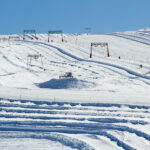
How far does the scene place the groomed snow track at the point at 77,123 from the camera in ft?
27.4

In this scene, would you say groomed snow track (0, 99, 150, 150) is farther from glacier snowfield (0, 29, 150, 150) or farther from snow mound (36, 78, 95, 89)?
snow mound (36, 78, 95, 89)

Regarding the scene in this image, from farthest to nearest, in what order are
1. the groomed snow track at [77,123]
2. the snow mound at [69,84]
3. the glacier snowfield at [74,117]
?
the snow mound at [69,84], the groomed snow track at [77,123], the glacier snowfield at [74,117]

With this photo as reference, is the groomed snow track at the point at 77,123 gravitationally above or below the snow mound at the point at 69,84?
below

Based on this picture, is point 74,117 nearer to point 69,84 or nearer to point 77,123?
point 77,123

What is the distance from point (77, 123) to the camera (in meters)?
9.23

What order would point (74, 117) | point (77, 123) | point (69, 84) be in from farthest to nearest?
point (69, 84)
point (74, 117)
point (77, 123)

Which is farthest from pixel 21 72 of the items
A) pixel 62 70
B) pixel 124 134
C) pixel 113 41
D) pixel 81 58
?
pixel 113 41

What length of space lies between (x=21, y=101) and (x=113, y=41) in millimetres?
31922

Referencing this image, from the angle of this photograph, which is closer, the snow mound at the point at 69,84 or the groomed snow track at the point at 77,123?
the groomed snow track at the point at 77,123

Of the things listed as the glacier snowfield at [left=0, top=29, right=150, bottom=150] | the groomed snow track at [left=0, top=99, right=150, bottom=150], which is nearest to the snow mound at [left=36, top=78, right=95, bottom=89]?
the glacier snowfield at [left=0, top=29, right=150, bottom=150]

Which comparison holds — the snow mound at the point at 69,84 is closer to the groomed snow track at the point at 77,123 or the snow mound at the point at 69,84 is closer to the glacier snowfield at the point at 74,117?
the glacier snowfield at the point at 74,117

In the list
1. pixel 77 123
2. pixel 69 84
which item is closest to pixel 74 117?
pixel 77 123

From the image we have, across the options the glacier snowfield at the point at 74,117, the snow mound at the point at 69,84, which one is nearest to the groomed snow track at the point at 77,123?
the glacier snowfield at the point at 74,117

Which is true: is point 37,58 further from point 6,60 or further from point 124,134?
point 124,134
